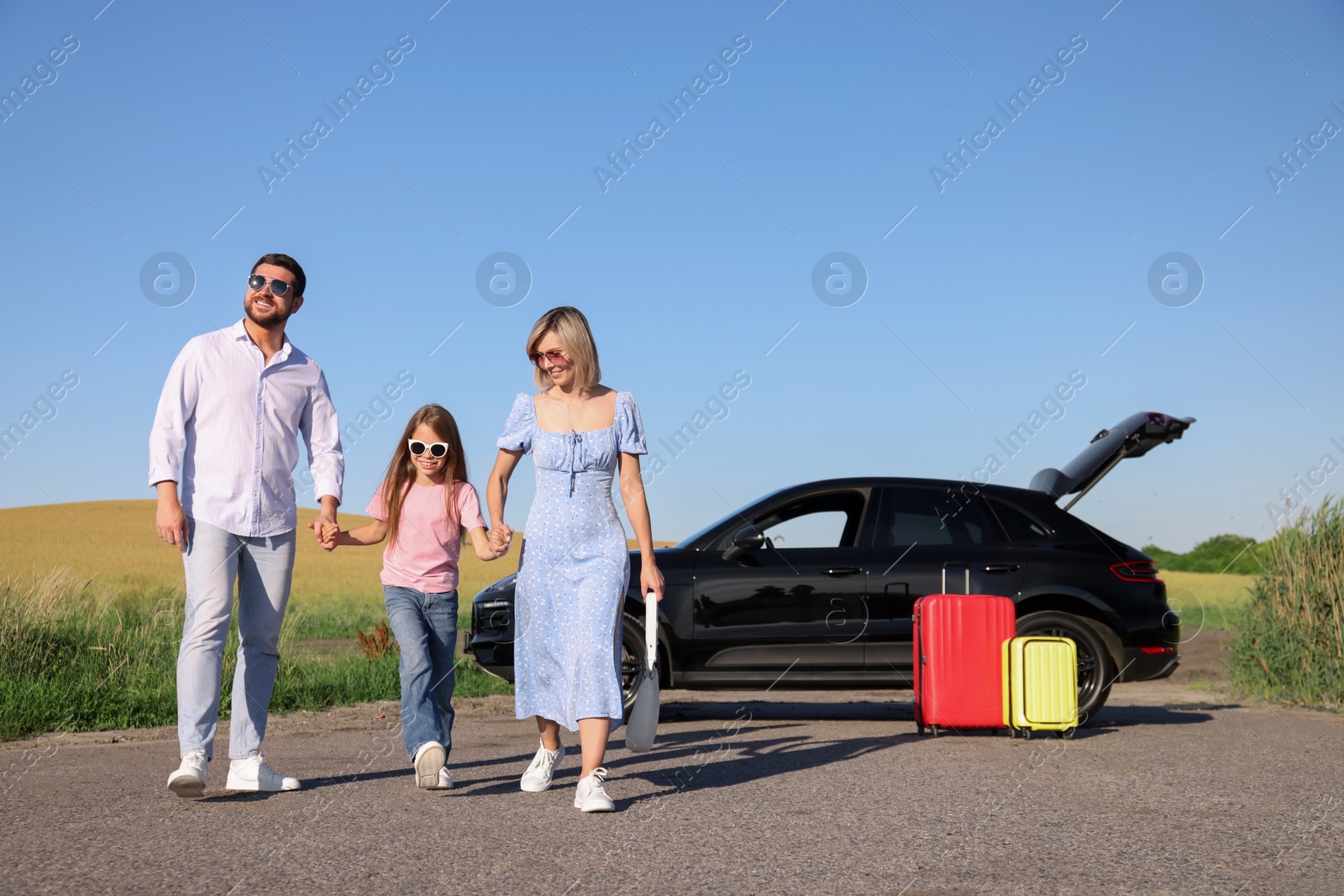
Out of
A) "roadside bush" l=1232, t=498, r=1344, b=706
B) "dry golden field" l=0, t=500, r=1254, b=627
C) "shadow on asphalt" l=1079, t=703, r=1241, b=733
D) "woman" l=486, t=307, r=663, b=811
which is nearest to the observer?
"woman" l=486, t=307, r=663, b=811

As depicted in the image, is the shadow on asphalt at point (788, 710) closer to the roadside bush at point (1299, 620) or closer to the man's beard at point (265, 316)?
the roadside bush at point (1299, 620)

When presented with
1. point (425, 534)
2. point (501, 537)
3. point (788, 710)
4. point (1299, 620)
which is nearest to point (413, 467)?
point (425, 534)

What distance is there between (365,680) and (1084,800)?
7.24 m

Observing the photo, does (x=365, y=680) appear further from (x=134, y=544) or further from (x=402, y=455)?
(x=134, y=544)

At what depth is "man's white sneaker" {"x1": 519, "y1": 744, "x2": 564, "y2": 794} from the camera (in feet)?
17.7

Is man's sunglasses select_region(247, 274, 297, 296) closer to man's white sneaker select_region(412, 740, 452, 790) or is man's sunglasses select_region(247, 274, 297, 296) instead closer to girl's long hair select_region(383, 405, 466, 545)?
girl's long hair select_region(383, 405, 466, 545)

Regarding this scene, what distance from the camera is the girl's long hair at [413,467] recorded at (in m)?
5.57

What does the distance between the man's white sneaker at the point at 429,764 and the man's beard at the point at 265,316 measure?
2.05m

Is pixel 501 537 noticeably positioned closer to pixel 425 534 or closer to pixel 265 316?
pixel 425 534

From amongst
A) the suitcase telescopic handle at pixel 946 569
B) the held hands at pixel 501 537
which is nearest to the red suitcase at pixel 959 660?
the suitcase telescopic handle at pixel 946 569

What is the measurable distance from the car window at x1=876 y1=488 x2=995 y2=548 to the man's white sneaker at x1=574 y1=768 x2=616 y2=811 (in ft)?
14.5

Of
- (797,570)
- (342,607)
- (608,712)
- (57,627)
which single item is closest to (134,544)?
(342,607)

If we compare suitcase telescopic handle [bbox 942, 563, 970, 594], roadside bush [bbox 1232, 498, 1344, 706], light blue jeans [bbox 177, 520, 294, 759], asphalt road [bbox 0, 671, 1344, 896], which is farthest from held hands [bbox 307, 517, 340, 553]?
roadside bush [bbox 1232, 498, 1344, 706]

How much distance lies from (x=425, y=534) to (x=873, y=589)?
419 centimetres
